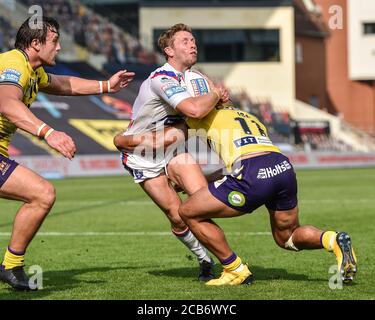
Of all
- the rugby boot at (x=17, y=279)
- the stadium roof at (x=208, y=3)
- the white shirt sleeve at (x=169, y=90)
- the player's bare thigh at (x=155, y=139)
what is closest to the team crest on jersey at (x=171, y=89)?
the white shirt sleeve at (x=169, y=90)

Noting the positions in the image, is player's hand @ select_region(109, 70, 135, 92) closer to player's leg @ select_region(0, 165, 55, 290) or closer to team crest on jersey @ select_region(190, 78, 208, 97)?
team crest on jersey @ select_region(190, 78, 208, 97)

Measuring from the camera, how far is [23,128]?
8.22m

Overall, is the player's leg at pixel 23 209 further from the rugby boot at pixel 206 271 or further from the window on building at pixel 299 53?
the window on building at pixel 299 53

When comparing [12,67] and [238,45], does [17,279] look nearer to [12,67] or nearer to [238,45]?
[12,67]

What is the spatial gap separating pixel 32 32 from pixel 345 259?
141 inches

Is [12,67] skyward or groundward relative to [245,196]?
skyward

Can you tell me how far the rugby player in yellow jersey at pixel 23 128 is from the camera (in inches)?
326

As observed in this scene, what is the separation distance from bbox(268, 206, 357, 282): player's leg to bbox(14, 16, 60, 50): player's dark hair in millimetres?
2698

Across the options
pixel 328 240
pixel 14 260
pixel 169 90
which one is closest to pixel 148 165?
pixel 169 90

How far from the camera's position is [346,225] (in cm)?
1505

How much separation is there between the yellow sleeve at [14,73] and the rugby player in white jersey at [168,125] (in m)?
1.29

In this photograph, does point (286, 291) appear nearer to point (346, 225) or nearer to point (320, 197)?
point (346, 225)

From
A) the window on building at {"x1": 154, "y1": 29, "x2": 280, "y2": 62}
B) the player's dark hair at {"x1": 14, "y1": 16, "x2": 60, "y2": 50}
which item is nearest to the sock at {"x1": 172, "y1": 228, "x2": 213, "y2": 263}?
the player's dark hair at {"x1": 14, "y1": 16, "x2": 60, "y2": 50}

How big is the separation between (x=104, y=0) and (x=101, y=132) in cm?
2176
